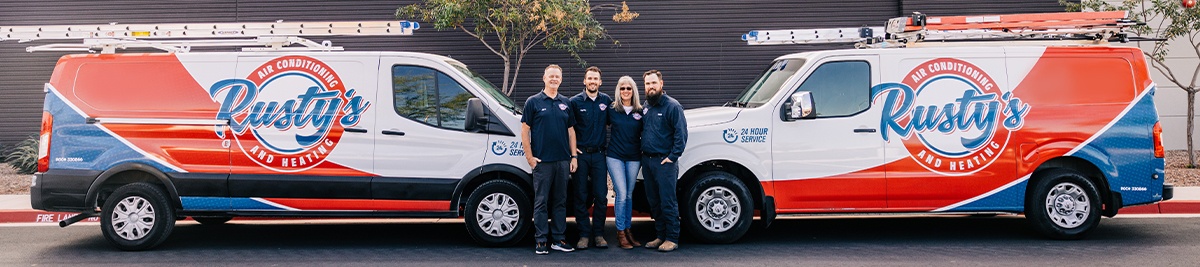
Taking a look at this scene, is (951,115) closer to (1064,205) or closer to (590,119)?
(1064,205)

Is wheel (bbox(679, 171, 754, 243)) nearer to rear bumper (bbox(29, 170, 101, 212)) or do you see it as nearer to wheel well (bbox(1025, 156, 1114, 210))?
wheel well (bbox(1025, 156, 1114, 210))

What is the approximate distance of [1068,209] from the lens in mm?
8438

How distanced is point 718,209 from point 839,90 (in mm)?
1472

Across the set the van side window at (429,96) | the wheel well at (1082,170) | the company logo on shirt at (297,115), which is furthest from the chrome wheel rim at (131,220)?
the wheel well at (1082,170)

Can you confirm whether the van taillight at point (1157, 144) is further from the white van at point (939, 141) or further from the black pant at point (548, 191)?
the black pant at point (548, 191)

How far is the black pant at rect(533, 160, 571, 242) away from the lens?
781 centimetres

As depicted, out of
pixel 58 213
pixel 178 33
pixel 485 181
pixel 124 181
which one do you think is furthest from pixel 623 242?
pixel 58 213

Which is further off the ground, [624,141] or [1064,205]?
[624,141]

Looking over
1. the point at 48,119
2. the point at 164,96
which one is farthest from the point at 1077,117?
the point at 48,119

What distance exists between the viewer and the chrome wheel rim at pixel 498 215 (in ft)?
26.7

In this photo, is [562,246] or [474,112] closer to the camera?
[474,112]

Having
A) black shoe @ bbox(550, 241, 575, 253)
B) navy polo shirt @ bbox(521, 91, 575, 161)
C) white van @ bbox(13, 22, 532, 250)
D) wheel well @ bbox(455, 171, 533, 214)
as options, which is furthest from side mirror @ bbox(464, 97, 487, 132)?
black shoe @ bbox(550, 241, 575, 253)

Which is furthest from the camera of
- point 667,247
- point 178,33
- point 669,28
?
point 669,28

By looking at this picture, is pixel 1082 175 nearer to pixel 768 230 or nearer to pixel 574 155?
pixel 768 230
